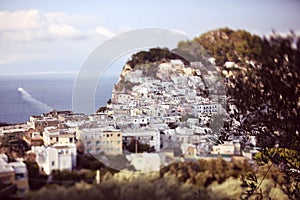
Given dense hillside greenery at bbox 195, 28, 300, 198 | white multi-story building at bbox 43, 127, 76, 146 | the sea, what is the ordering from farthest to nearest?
1. dense hillside greenery at bbox 195, 28, 300, 198
2. the sea
3. white multi-story building at bbox 43, 127, 76, 146

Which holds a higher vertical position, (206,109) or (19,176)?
(206,109)

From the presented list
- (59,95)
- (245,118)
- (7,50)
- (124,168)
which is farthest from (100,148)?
(245,118)

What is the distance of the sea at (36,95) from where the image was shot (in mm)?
3148

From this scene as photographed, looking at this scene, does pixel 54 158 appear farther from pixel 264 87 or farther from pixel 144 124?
pixel 264 87

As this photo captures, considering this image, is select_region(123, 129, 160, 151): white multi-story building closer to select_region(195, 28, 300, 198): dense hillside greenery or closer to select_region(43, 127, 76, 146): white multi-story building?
select_region(43, 127, 76, 146): white multi-story building

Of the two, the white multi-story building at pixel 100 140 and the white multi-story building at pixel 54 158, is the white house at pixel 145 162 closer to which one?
the white multi-story building at pixel 100 140

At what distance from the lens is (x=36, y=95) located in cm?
318

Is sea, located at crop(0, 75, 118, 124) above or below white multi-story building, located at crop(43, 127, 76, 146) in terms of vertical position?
above

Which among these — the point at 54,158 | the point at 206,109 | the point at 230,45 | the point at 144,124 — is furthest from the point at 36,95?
the point at 230,45

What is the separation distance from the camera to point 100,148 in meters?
3.10

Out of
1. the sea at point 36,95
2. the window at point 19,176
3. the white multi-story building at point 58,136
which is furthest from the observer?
the sea at point 36,95

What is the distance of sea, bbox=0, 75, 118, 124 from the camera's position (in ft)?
10.3

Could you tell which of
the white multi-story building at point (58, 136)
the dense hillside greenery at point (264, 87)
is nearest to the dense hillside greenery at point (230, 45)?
the dense hillside greenery at point (264, 87)

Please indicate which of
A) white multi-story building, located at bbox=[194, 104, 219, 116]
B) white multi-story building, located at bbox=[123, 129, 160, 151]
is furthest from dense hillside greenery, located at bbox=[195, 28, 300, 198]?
white multi-story building, located at bbox=[123, 129, 160, 151]
